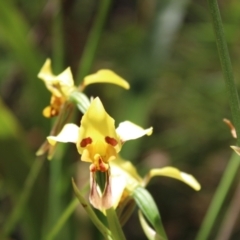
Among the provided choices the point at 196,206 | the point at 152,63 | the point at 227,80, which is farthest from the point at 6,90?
the point at 227,80

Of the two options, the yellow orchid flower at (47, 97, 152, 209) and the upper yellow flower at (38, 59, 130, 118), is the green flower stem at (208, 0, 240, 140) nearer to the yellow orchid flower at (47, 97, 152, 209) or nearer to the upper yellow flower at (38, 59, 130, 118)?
the yellow orchid flower at (47, 97, 152, 209)

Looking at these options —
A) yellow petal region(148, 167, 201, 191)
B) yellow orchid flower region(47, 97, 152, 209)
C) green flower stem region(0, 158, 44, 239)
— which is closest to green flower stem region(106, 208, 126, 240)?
yellow orchid flower region(47, 97, 152, 209)

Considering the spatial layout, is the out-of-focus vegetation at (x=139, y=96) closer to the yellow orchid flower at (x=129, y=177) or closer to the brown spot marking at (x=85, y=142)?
the yellow orchid flower at (x=129, y=177)

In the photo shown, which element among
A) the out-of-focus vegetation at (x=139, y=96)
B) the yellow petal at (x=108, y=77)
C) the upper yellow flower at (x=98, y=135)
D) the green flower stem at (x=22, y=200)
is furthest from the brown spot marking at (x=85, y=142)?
the out-of-focus vegetation at (x=139, y=96)

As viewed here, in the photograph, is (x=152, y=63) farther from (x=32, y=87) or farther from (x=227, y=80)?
(x=227, y=80)

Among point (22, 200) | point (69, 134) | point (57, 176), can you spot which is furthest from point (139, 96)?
point (69, 134)

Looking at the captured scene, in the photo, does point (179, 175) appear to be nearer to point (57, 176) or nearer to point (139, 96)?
point (57, 176)

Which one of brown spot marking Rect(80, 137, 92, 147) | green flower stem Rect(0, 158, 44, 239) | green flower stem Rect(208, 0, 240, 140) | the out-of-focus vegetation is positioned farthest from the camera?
the out-of-focus vegetation
